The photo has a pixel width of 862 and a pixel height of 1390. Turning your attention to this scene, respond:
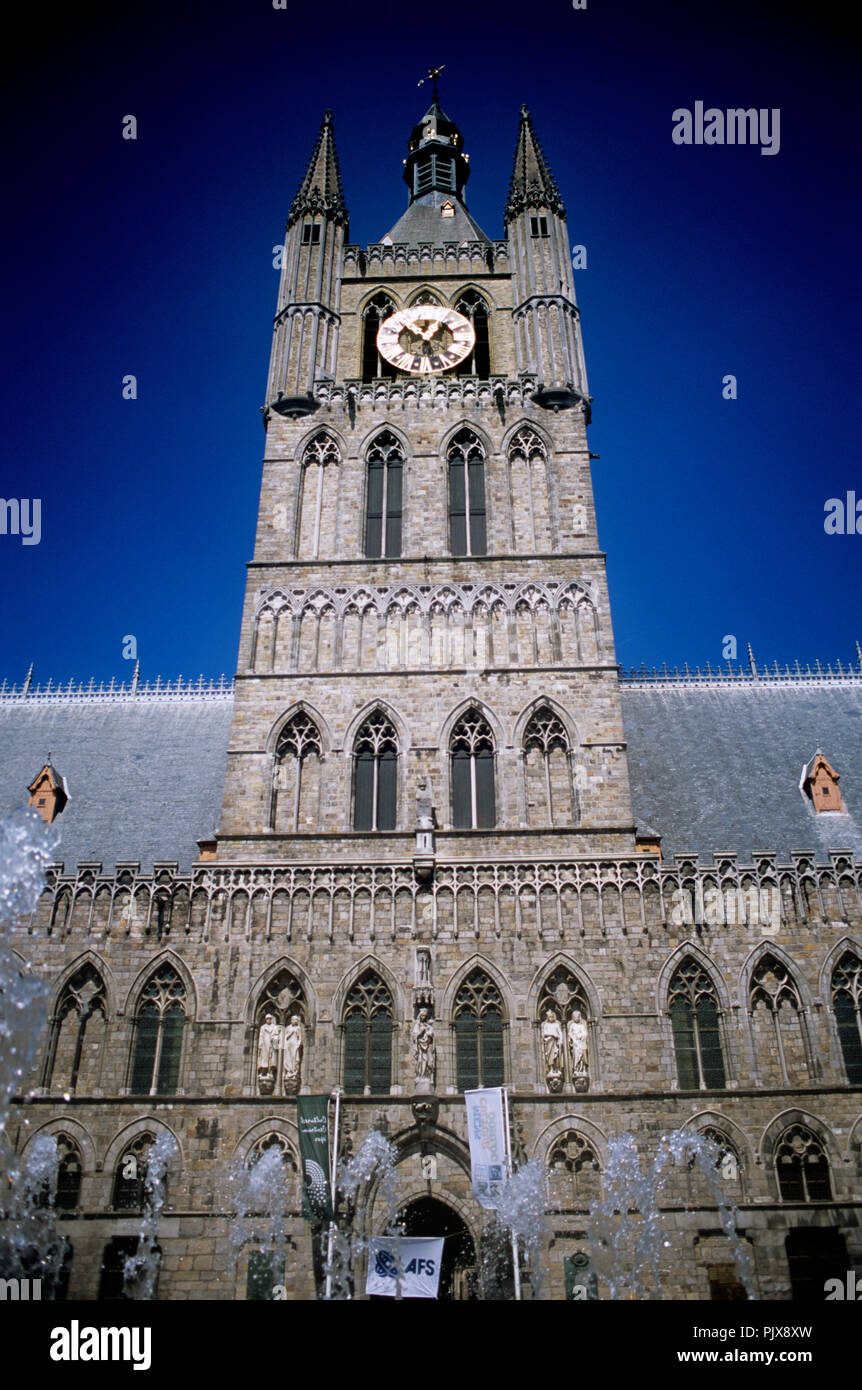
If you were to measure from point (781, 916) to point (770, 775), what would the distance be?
5.92m

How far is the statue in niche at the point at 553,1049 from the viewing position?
19.5 m

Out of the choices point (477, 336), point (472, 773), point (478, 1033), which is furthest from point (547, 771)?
point (477, 336)

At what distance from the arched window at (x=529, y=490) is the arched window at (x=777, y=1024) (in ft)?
37.2

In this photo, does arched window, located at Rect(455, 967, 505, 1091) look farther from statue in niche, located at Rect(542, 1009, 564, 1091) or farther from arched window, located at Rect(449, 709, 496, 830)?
arched window, located at Rect(449, 709, 496, 830)

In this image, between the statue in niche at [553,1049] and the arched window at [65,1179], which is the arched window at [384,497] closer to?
the statue in niche at [553,1049]

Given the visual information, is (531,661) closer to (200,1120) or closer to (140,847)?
(140,847)

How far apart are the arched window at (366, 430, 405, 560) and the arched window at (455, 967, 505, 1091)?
1093 centimetres

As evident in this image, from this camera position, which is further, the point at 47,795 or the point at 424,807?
the point at 47,795

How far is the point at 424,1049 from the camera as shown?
19422 mm

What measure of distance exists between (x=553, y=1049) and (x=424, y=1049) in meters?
2.54

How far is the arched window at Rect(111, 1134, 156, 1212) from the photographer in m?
18.7

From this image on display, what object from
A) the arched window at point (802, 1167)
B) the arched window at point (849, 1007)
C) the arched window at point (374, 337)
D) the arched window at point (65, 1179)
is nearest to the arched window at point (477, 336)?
the arched window at point (374, 337)

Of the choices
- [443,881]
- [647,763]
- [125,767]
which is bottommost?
[443,881]

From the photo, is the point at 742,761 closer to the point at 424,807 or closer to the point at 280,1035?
the point at 424,807
